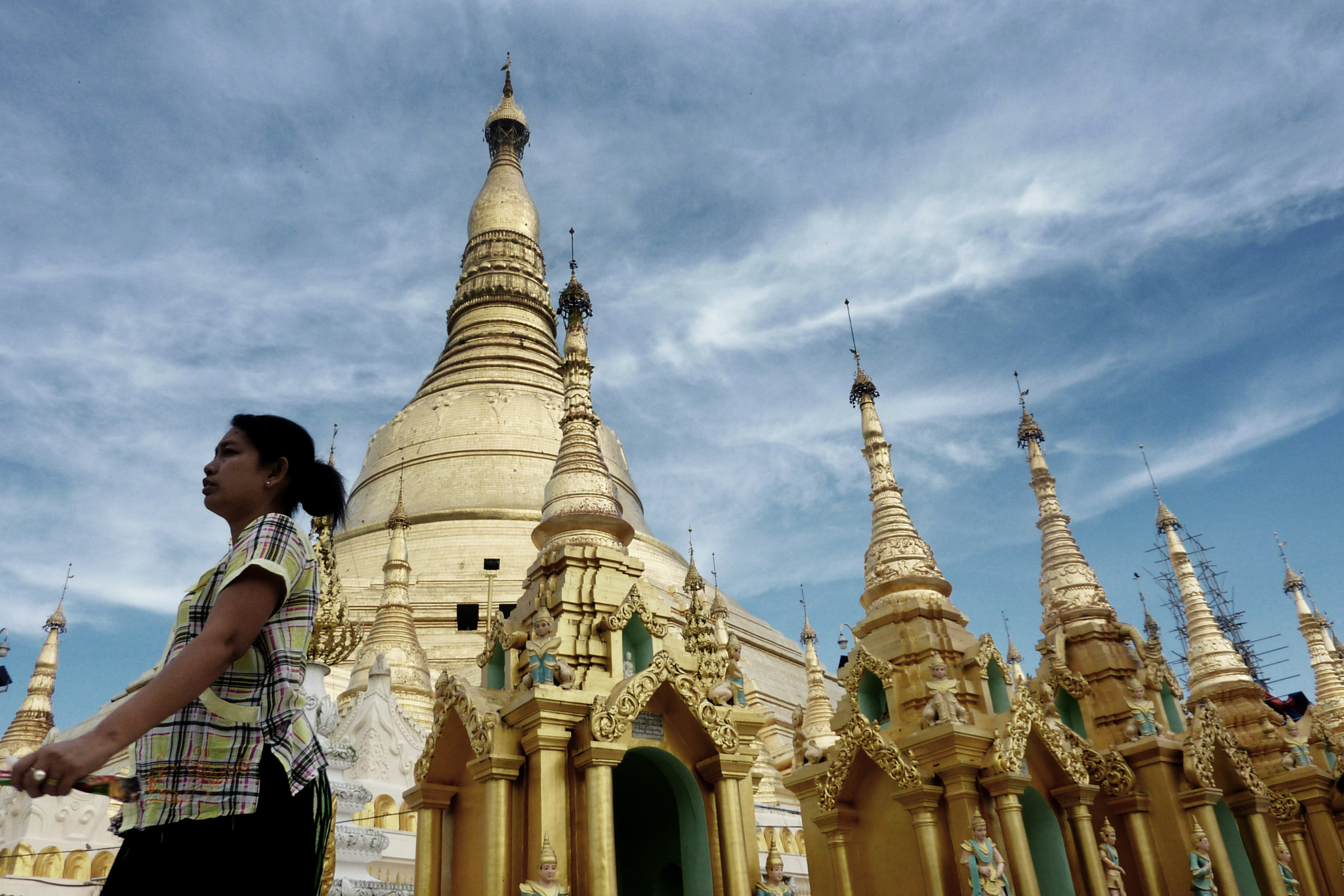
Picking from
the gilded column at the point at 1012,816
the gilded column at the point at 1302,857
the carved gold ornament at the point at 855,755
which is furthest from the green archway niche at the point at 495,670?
the gilded column at the point at 1302,857

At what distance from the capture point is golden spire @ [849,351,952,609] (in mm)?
12867

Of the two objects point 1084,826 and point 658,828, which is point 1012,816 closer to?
point 1084,826

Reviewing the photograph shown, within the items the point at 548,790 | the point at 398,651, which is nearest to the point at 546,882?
the point at 548,790

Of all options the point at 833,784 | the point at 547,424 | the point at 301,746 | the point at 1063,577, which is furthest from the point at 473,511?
the point at 301,746

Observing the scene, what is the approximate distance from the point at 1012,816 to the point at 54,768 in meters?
10.2

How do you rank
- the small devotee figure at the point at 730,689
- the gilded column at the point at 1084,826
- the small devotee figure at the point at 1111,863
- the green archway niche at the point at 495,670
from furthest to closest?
the small devotee figure at the point at 1111,863 < the gilded column at the point at 1084,826 < the green archway niche at the point at 495,670 < the small devotee figure at the point at 730,689

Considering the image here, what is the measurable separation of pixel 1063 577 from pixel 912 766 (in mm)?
7381

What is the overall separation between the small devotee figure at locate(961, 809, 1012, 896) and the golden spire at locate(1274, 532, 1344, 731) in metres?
17.5

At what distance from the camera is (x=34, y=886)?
10172 millimetres

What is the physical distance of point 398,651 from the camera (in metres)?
21.5

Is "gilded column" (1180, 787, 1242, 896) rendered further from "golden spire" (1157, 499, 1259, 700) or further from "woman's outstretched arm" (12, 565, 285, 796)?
"woman's outstretched arm" (12, 565, 285, 796)

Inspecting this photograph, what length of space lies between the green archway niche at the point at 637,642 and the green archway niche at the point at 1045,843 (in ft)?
15.9

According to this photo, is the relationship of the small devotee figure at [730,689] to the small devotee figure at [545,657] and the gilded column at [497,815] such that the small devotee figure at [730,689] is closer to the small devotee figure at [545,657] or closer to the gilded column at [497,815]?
the small devotee figure at [545,657]

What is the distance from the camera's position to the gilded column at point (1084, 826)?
11172mm
